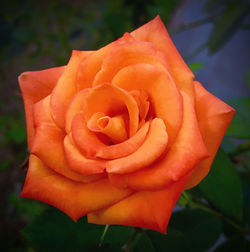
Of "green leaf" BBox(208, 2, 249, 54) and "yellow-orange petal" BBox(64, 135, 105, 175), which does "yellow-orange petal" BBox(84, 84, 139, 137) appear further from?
"green leaf" BBox(208, 2, 249, 54)

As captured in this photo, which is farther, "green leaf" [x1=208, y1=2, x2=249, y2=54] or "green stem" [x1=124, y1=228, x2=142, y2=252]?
"green leaf" [x1=208, y1=2, x2=249, y2=54]

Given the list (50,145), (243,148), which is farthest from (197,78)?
(50,145)

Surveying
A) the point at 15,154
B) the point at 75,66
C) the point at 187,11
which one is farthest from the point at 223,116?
the point at 15,154

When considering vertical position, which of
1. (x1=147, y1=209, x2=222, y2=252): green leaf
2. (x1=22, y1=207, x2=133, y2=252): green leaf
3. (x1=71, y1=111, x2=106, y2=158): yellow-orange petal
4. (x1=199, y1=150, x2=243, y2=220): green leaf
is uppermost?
(x1=71, y1=111, x2=106, y2=158): yellow-orange petal

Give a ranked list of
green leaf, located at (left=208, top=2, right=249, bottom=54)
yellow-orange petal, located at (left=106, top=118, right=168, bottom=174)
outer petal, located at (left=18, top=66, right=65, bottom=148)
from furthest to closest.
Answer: green leaf, located at (left=208, top=2, right=249, bottom=54) < outer petal, located at (left=18, top=66, right=65, bottom=148) < yellow-orange petal, located at (left=106, top=118, right=168, bottom=174)

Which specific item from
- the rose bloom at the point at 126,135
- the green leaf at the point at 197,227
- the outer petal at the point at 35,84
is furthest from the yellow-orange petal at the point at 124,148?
the green leaf at the point at 197,227

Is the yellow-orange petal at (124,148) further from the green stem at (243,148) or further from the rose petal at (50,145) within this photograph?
the green stem at (243,148)

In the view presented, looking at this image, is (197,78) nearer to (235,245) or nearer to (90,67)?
(235,245)

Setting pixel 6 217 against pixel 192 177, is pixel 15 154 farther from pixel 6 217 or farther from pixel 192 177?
pixel 192 177

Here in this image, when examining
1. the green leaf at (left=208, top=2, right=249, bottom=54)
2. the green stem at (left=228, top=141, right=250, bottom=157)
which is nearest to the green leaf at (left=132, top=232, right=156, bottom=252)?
the green stem at (left=228, top=141, right=250, bottom=157)
